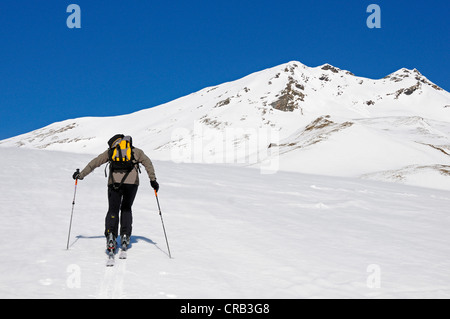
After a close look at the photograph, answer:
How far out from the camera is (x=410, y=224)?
37.6 ft

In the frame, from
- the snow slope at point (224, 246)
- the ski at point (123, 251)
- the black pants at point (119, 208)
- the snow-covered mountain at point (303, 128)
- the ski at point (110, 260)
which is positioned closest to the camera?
the snow slope at point (224, 246)

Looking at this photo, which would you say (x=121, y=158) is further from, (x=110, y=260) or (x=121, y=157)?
(x=110, y=260)

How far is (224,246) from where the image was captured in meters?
7.84

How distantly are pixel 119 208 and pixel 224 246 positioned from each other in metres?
2.21

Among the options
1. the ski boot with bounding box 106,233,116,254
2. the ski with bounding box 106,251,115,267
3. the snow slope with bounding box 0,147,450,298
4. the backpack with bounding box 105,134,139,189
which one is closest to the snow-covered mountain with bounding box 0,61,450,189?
the snow slope with bounding box 0,147,450,298

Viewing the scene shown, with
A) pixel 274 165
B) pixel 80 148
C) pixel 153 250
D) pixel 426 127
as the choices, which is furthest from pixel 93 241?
pixel 80 148

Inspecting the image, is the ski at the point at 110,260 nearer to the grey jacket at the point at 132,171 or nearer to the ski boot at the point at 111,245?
the ski boot at the point at 111,245

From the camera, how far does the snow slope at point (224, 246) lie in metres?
5.48

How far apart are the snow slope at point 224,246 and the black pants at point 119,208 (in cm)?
48

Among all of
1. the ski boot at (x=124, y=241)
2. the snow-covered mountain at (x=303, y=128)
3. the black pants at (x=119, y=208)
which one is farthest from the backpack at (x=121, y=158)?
the snow-covered mountain at (x=303, y=128)

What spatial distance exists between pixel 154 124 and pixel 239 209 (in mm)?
154949

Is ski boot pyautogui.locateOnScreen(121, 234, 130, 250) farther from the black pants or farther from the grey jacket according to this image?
the grey jacket

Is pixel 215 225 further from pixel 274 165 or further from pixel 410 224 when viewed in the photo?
pixel 274 165
